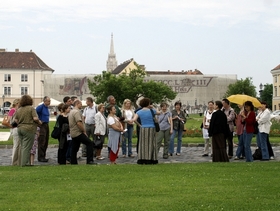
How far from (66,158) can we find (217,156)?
13.4 ft

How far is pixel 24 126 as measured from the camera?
15977mm

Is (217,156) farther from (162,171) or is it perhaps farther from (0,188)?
(0,188)

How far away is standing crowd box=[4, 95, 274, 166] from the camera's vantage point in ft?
52.7

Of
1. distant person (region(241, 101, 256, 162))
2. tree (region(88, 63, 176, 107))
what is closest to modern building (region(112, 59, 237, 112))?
tree (region(88, 63, 176, 107))

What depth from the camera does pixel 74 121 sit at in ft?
54.2

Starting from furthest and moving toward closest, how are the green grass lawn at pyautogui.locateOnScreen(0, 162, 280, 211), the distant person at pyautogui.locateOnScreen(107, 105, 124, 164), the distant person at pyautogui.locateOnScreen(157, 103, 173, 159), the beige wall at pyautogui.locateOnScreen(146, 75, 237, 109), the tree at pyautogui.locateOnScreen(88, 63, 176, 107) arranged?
the beige wall at pyautogui.locateOnScreen(146, 75, 237, 109)
the tree at pyautogui.locateOnScreen(88, 63, 176, 107)
the distant person at pyautogui.locateOnScreen(157, 103, 173, 159)
the distant person at pyautogui.locateOnScreen(107, 105, 124, 164)
the green grass lawn at pyautogui.locateOnScreen(0, 162, 280, 211)

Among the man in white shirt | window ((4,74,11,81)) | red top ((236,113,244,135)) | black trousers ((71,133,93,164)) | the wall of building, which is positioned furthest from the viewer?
window ((4,74,11,81))

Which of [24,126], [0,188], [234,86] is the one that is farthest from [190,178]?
[234,86]

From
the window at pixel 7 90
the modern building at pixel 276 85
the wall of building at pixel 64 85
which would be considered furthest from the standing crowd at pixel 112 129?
the window at pixel 7 90

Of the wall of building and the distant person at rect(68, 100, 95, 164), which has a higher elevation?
the wall of building

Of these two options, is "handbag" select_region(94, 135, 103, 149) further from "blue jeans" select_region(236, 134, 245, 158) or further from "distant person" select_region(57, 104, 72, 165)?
"blue jeans" select_region(236, 134, 245, 158)

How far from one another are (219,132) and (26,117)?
4.88 meters

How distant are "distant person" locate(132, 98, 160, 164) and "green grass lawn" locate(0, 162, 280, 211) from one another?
81 centimetres

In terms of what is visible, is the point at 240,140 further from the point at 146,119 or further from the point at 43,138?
the point at 43,138
